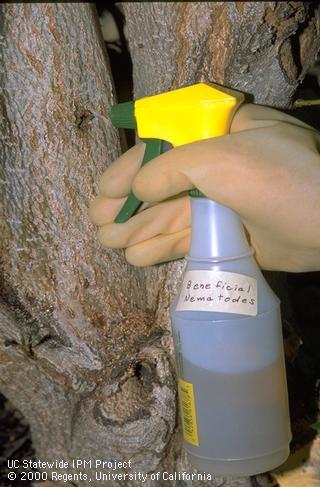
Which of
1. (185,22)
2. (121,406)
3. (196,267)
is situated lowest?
(121,406)

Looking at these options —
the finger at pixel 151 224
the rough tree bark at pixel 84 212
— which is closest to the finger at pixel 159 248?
the finger at pixel 151 224

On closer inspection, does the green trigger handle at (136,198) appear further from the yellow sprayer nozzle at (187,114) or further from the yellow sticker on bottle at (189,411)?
the yellow sticker on bottle at (189,411)

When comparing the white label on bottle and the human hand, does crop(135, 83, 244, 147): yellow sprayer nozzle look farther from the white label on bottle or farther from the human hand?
the white label on bottle

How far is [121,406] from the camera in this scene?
137 cm

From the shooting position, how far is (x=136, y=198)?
1.18 m

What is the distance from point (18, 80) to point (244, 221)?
0.46m

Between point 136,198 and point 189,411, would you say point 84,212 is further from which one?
point 189,411

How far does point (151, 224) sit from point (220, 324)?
206 millimetres

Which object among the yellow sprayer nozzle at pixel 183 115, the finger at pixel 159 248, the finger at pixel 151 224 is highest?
the yellow sprayer nozzle at pixel 183 115

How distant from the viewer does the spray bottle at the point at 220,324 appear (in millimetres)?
1100

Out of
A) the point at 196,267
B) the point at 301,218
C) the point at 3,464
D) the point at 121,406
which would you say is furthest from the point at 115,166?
the point at 3,464

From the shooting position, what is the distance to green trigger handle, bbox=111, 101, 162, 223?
1.13 metres

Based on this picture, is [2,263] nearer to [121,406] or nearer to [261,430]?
[121,406]

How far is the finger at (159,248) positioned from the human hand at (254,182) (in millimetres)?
27
